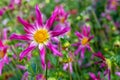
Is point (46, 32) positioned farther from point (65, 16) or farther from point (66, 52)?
point (65, 16)

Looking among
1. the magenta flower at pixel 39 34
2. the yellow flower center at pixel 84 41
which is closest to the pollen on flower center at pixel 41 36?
the magenta flower at pixel 39 34

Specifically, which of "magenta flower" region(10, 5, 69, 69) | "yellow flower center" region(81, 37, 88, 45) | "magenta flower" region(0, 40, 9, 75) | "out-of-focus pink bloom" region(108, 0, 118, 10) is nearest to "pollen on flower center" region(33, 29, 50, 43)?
"magenta flower" region(10, 5, 69, 69)

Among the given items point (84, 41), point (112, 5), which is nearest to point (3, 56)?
point (84, 41)

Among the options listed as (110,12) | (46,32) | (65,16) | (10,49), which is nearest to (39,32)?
(46,32)

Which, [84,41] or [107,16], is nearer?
[84,41]

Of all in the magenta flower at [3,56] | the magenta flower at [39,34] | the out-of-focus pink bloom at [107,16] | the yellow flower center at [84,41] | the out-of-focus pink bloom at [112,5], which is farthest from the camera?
the out-of-focus pink bloom at [112,5]

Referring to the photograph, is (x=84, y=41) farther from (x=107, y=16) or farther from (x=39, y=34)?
(x=107, y=16)

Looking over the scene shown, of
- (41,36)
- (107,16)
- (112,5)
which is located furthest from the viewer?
(112,5)

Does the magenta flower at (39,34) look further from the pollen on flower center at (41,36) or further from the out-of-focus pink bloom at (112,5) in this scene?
the out-of-focus pink bloom at (112,5)

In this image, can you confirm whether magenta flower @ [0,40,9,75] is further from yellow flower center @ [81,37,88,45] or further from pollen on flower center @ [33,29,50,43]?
yellow flower center @ [81,37,88,45]
